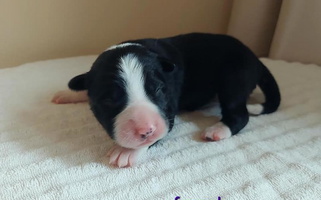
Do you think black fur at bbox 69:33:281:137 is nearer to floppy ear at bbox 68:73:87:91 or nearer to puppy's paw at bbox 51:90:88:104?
floppy ear at bbox 68:73:87:91

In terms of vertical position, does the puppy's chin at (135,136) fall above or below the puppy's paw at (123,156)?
above

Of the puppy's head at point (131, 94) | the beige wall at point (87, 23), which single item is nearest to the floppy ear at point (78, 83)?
the puppy's head at point (131, 94)

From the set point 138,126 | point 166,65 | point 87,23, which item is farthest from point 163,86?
point 87,23

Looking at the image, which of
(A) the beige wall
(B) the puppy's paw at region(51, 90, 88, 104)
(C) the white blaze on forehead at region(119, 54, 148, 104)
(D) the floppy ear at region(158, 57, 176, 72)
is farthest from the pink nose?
(A) the beige wall

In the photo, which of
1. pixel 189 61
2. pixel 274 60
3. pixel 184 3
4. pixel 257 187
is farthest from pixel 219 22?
pixel 257 187

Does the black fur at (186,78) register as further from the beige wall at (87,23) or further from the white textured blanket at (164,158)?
the beige wall at (87,23)

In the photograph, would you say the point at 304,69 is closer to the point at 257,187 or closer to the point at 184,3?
the point at 184,3

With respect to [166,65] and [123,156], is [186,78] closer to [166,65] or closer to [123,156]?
[166,65]
